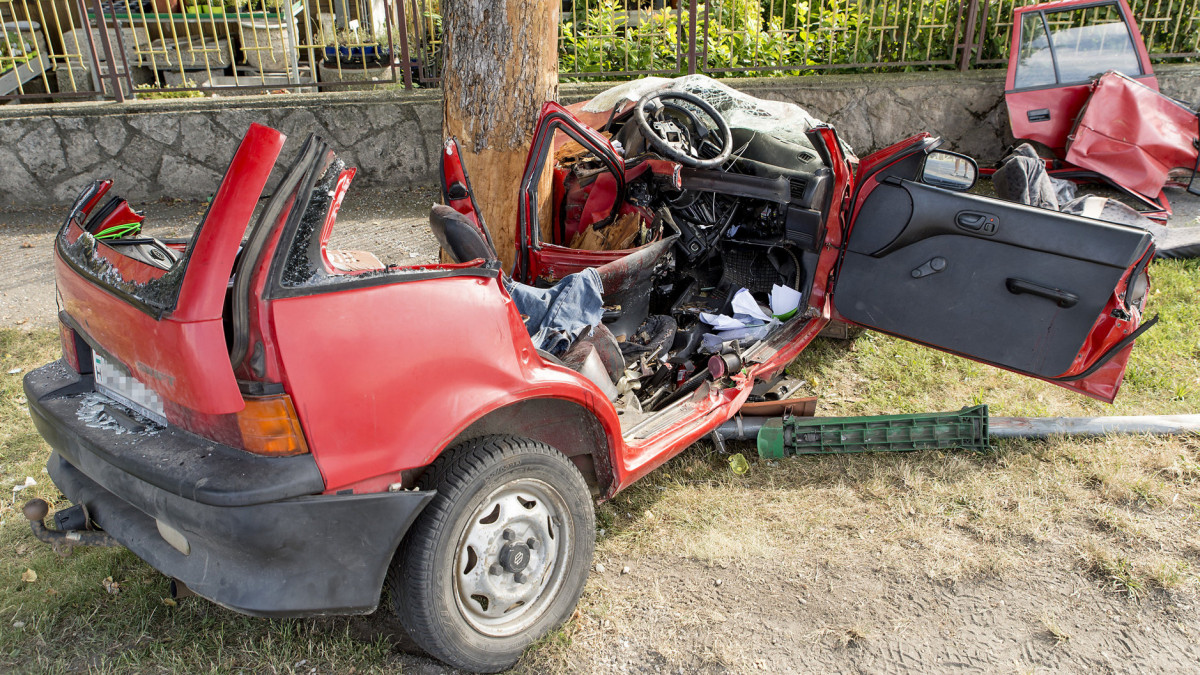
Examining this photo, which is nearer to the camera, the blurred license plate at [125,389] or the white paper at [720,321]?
the blurred license plate at [125,389]

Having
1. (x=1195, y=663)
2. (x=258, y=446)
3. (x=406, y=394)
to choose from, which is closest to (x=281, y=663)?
(x=258, y=446)

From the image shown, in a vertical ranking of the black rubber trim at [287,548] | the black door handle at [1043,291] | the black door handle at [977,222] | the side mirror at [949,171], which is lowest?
the black rubber trim at [287,548]

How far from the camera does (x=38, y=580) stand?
111 inches

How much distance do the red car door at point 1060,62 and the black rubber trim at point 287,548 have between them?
698cm

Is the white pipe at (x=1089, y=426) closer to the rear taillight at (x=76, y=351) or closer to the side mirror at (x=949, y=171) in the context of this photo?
the side mirror at (x=949, y=171)

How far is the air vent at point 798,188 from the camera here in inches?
152

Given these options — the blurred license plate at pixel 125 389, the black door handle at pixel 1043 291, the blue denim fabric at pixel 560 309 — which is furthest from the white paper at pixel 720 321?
the blurred license plate at pixel 125 389

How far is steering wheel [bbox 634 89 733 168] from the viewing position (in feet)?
12.7

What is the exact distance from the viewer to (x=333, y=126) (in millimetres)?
7676

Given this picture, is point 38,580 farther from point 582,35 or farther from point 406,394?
point 582,35

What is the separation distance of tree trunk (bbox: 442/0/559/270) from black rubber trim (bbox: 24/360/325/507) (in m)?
2.52

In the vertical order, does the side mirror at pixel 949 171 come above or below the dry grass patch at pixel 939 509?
above

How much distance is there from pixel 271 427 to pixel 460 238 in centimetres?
91

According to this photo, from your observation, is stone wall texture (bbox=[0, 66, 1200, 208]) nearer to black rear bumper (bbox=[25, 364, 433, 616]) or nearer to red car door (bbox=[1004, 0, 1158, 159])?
red car door (bbox=[1004, 0, 1158, 159])
